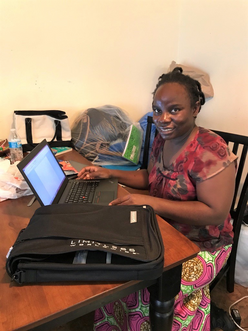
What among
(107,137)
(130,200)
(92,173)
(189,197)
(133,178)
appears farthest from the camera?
(107,137)

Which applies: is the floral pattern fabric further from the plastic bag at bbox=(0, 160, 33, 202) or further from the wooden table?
the plastic bag at bbox=(0, 160, 33, 202)

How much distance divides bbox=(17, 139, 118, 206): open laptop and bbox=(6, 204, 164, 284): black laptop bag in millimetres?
199

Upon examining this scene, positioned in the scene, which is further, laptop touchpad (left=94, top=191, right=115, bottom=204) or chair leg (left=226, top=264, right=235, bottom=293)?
chair leg (left=226, top=264, right=235, bottom=293)

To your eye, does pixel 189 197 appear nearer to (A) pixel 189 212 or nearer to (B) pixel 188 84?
(A) pixel 189 212

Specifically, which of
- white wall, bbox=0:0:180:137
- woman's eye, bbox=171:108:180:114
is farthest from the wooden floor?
white wall, bbox=0:0:180:137

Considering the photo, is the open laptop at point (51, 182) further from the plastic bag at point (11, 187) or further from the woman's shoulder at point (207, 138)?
the woman's shoulder at point (207, 138)

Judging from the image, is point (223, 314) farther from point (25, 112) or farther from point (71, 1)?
point (71, 1)

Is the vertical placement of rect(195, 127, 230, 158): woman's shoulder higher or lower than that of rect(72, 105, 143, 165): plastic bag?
higher

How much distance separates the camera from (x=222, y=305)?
1.42m

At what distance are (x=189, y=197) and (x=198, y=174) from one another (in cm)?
12

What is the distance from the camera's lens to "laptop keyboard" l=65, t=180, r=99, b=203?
3.23 ft

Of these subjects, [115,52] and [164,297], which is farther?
[115,52]

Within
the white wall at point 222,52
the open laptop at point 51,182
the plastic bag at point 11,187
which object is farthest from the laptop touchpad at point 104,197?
the white wall at point 222,52

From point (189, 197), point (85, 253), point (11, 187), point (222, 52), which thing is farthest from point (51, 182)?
point (222, 52)
